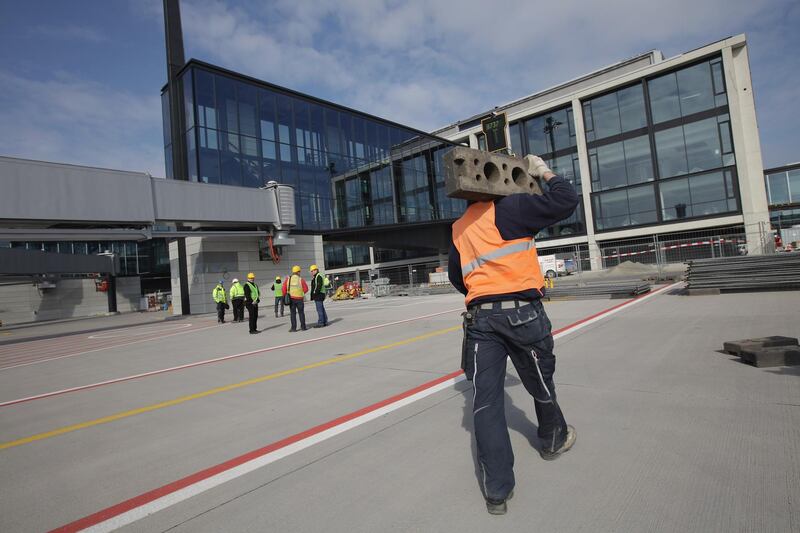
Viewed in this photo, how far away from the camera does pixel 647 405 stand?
3.53 metres

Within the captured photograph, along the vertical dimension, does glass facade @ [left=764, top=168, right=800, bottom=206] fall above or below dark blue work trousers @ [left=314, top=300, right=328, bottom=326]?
above

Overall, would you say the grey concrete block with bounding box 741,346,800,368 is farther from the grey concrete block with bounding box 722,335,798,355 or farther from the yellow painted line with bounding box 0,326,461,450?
the yellow painted line with bounding box 0,326,461,450

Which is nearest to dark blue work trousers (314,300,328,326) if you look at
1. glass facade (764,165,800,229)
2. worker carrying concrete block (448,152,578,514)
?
worker carrying concrete block (448,152,578,514)

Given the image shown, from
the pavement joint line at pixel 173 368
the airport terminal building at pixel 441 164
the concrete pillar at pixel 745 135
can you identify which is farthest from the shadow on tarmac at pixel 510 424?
the concrete pillar at pixel 745 135

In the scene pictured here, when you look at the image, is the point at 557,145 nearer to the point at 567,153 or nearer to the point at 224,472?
the point at 567,153

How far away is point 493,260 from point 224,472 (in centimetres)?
226

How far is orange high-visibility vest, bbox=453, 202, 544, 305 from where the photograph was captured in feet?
8.45

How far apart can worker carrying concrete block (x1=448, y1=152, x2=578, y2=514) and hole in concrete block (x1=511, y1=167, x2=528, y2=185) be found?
3.6 inches

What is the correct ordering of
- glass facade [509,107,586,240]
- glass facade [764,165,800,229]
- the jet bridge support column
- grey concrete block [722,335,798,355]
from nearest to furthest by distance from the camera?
grey concrete block [722,335,798,355] → the jet bridge support column → glass facade [509,107,586,240] → glass facade [764,165,800,229]

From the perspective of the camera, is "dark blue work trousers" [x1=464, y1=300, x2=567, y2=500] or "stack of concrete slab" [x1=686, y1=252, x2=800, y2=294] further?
"stack of concrete slab" [x1=686, y1=252, x2=800, y2=294]

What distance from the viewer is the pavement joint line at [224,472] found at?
2447 millimetres

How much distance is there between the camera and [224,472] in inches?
115

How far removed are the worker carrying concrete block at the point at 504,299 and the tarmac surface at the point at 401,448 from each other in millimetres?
409

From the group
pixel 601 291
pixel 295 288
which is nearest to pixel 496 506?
pixel 295 288
